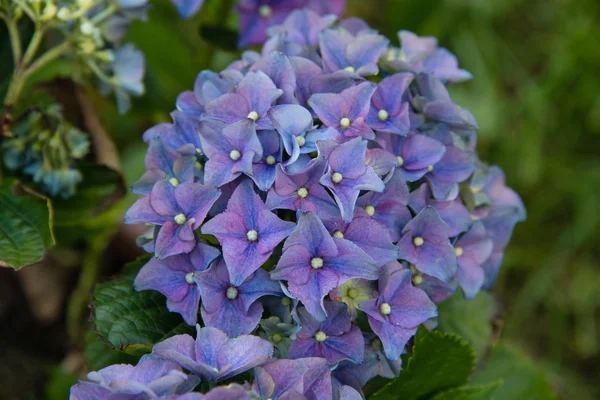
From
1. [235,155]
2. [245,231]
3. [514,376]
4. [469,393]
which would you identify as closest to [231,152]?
[235,155]

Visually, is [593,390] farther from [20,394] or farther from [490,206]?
[20,394]

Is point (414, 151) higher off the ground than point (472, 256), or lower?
higher

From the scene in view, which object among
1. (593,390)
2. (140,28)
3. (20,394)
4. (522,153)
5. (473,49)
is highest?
(140,28)

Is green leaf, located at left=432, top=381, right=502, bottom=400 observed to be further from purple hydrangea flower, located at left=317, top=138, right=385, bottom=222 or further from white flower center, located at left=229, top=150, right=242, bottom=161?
white flower center, located at left=229, top=150, right=242, bottom=161

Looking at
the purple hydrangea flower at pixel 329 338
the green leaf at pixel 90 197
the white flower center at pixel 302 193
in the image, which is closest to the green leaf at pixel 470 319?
the purple hydrangea flower at pixel 329 338

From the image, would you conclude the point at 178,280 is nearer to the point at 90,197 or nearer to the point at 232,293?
the point at 232,293

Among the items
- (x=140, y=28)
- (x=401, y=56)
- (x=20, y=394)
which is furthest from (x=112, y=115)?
(x=401, y=56)

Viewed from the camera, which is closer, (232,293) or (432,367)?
(232,293)

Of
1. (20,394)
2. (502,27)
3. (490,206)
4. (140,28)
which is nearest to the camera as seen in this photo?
(490,206)
